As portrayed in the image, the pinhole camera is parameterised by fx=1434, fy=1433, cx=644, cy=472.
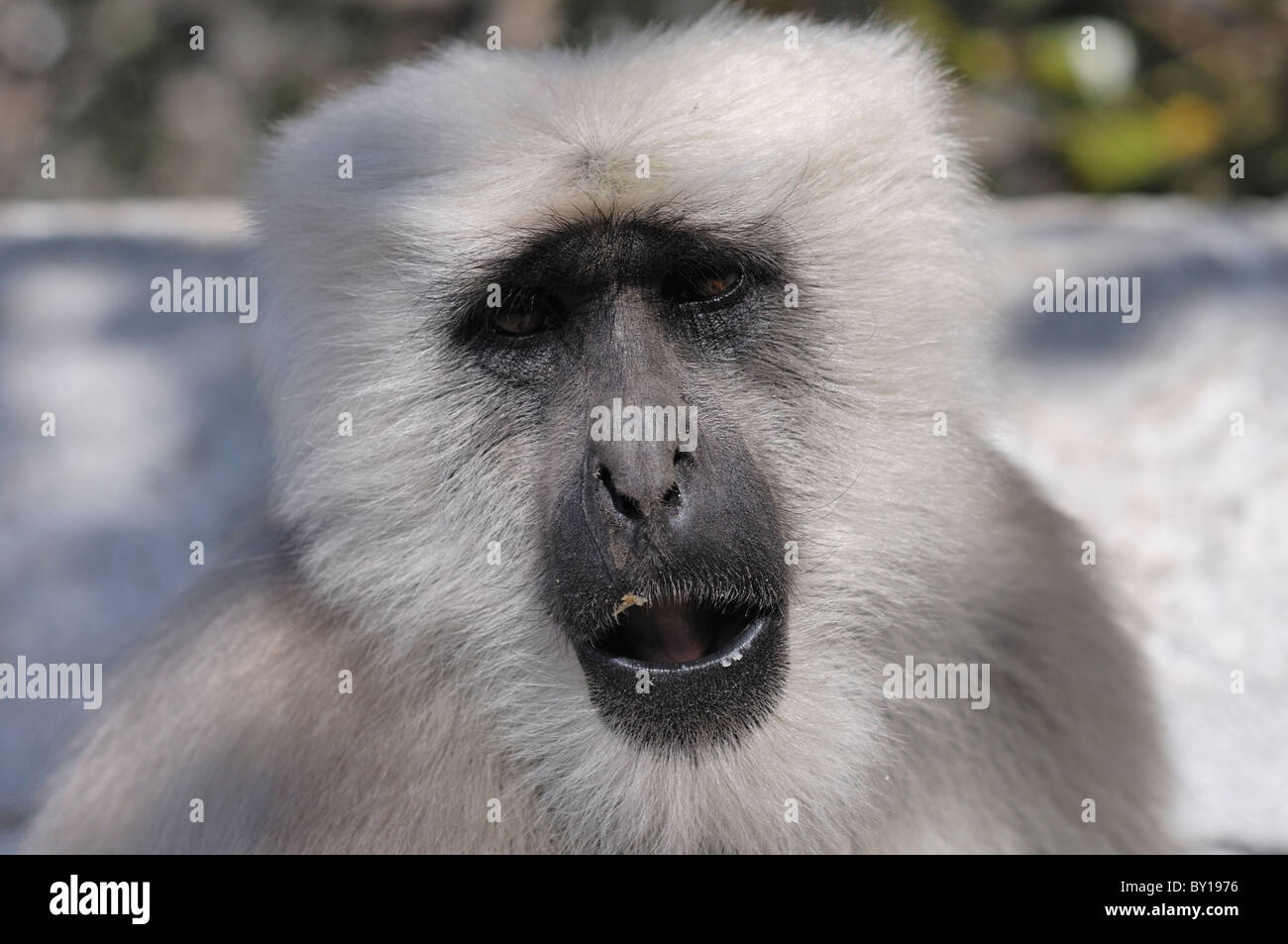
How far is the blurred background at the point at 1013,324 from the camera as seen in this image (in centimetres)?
540

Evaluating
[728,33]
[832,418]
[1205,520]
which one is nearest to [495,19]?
[1205,520]

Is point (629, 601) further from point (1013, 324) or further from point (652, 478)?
point (1013, 324)

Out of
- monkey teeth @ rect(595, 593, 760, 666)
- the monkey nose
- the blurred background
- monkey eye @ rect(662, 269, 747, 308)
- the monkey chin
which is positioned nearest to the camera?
the monkey nose

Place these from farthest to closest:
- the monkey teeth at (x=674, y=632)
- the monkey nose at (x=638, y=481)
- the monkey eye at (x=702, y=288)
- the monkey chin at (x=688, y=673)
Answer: the monkey eye at (x=702, y=288) < the monkey teeth at (x=674, y=632) < the monkey chin at (x=688, y=673) < the monkey nose at (x=638, y=481)

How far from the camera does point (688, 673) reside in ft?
9.21

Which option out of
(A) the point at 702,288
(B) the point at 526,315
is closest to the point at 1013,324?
(A) the point at 702,288

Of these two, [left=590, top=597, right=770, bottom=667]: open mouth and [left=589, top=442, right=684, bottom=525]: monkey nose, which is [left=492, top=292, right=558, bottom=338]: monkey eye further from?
[left=590, top=597, right=770, bottom=667]: open mouth

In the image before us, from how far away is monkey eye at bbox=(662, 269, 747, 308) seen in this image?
120 inches

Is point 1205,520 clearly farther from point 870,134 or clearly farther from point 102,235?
point 102,235

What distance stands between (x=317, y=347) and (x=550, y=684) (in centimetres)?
89

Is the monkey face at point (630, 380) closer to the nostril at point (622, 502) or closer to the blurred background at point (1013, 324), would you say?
the nostril at point (622, 502)

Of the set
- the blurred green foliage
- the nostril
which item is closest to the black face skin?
the nostril

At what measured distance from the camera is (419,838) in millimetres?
2996

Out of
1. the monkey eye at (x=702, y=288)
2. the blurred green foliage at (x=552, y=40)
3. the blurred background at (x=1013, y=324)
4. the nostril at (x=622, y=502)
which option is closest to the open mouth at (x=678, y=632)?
the nostril at (x=622, y=502)
